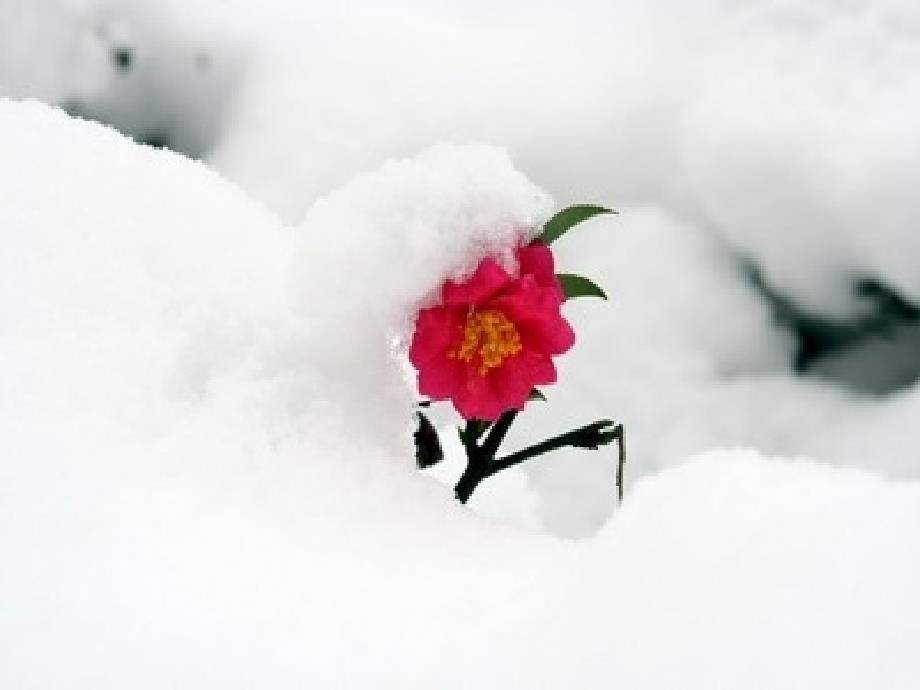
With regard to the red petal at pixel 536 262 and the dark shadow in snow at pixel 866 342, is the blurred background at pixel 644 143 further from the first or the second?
the red petal at pixel 536 262

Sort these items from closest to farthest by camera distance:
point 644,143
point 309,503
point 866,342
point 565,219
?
point 309,503 → point 565,219 → point 866,342 → point 644,143

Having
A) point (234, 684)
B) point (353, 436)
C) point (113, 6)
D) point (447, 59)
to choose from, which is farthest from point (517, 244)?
point (113, 6)

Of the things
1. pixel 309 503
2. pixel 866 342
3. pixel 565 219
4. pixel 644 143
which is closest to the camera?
pixel 309 503

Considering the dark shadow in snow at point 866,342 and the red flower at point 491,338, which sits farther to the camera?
the dark shadow in snow at point 866,342

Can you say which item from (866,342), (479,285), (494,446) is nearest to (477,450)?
(494,446)

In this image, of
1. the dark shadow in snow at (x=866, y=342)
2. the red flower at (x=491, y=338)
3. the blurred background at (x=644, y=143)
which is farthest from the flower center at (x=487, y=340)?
the dark shadow in snow at (x=866, y=342)

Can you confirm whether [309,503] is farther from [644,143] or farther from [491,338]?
[644,143]
